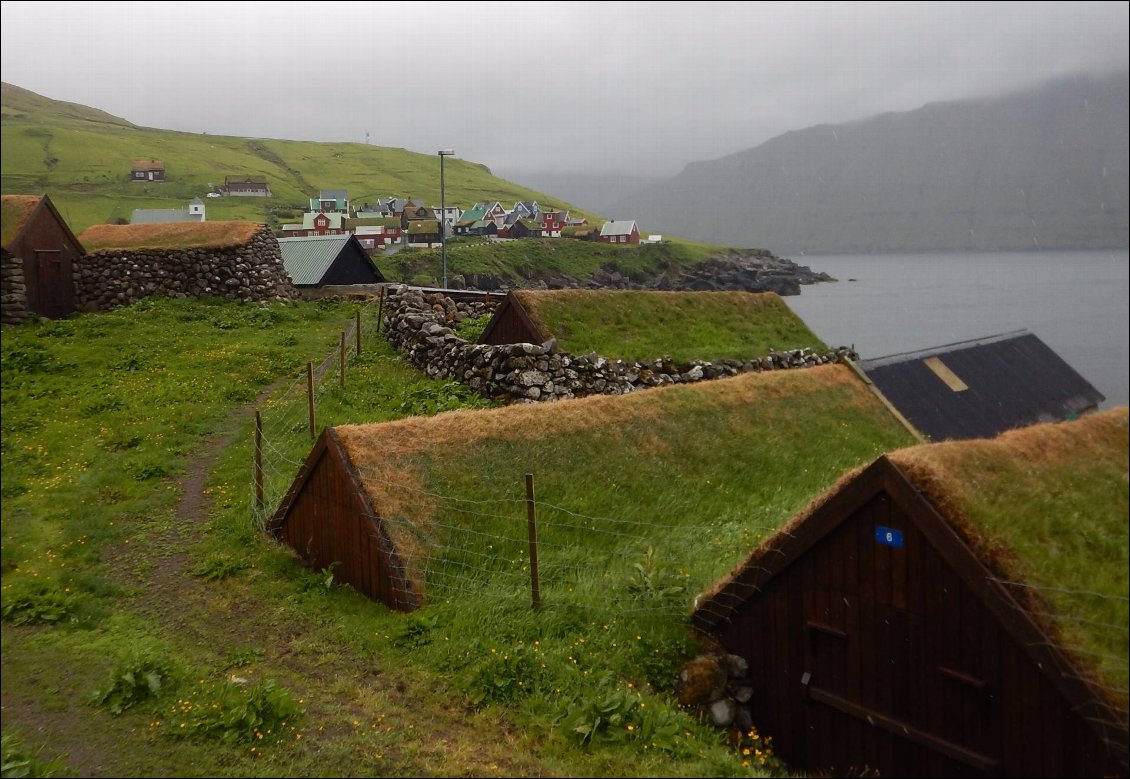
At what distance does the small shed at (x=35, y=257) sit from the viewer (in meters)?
4.55

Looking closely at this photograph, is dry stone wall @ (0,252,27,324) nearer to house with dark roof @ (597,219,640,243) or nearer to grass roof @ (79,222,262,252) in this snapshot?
grass roof @ (79,222,262,252)

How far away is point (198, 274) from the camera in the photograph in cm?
2831

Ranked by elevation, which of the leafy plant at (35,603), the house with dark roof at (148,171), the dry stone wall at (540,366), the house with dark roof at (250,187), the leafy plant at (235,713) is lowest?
the leafy plant at (235,713)

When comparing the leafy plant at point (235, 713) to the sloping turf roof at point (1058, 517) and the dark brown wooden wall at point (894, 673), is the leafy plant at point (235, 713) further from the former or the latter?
the sloping turf roof at point (1058, 517)

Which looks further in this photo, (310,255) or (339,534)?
(310,255)

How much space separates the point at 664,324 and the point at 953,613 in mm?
17302

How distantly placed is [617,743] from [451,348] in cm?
1571

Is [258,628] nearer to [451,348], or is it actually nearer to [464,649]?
[464,649]

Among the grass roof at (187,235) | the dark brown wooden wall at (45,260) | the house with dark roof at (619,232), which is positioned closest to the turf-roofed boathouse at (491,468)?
the dark brown wooden wall at (45,260)

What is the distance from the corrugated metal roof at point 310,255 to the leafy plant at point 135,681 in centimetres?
3182

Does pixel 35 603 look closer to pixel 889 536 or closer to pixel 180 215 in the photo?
pixel 889 536

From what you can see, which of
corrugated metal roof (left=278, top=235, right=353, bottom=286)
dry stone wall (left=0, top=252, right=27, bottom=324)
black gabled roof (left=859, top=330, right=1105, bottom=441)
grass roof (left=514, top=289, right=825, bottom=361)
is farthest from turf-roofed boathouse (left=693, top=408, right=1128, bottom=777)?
corrugated metal roof (left=278, top=235, right=353, bottom=286)

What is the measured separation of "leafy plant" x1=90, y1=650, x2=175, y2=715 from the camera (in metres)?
5.46

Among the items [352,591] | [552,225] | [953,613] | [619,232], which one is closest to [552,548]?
[352,591]
